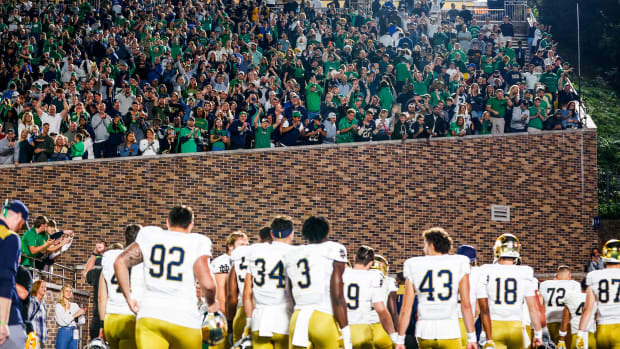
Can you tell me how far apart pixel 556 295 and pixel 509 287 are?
4344 millimetres

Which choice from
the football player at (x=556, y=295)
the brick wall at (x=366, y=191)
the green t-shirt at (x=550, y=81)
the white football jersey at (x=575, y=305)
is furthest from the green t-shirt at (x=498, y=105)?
the white football jersey at (x=575, y=305)

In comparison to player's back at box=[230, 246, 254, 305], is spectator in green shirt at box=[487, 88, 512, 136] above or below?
above

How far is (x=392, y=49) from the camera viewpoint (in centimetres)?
2611

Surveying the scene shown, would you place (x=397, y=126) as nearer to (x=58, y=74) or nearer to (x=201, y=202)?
(x=201, y=202)

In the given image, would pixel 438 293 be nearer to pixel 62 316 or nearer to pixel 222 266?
pixel 222 266

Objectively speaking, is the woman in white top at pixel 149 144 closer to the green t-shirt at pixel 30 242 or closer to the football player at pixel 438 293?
the green t-shirt at pixel 30 242

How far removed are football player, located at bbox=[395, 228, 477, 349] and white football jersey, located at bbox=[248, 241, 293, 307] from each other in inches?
49.3

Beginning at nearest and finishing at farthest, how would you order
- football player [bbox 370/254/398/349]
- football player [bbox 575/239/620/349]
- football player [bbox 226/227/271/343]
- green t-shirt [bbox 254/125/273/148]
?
football player [bbox 226/227/271/343] → football player [bbox 575/239/620/349] → football player [bbox 370/254/398/349] → green t-shirt [bbox 254/125/273/148]

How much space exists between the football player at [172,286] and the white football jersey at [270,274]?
1344mm

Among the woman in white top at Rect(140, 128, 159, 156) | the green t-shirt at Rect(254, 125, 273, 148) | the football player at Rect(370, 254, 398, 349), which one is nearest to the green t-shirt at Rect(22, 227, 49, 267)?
the woman in white top at Rect(140, 128, 159, 156)

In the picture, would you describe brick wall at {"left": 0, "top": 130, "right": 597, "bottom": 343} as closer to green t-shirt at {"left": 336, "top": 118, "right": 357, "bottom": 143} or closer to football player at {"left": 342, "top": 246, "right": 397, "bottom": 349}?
green t-shirt at {"left": 336, "top": 118, "right": 357, "bottom": 143}

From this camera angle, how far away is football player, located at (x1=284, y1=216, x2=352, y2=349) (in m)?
8.57

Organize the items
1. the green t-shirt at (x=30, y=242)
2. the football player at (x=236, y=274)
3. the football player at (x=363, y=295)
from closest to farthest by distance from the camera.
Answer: the football player at (x=236, y=274) → the football player at (x=363, y=295) → the green t-shirt at (x=30, y=242)

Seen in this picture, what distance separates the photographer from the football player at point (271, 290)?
29.7 ft
